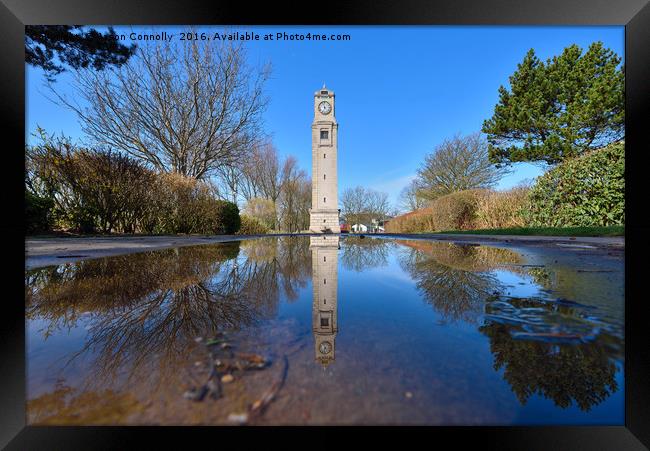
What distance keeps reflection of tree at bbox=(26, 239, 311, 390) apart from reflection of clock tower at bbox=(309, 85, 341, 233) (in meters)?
17.5

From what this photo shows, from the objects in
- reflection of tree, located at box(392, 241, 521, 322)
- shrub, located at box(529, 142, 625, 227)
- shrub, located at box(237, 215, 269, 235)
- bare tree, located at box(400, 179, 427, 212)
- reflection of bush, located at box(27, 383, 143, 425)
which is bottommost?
reflection of bush, located at box(27, 383, 143, 425)

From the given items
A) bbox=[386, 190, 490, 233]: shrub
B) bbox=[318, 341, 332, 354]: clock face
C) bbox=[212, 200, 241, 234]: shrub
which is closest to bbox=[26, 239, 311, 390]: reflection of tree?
bbox=[318, 341, 332, 354]: clock face

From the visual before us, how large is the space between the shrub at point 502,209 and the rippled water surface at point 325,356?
960cm

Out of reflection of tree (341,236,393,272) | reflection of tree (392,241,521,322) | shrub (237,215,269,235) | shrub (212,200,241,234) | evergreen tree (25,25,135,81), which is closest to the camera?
reflection of tree (392,241,521,322)

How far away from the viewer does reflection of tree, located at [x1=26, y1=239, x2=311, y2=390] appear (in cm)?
85

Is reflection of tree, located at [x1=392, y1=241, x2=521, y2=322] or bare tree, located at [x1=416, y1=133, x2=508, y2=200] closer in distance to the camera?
reflection of tree, located at [x1=392, y1=241, x2=521, y2=322]

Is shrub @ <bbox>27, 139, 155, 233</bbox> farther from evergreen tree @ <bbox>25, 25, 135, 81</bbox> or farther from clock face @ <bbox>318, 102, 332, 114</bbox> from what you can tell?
clock face @ <bbox>318, 102, 332, 114</bbox>

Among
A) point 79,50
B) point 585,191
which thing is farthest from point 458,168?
point 79,50

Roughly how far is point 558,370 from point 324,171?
795 inches

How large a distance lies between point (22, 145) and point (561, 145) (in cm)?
1374

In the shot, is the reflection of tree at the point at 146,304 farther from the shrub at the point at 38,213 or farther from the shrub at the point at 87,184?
the shrub at the point at 87,184

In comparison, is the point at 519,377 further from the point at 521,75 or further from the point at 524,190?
the point at 521,75

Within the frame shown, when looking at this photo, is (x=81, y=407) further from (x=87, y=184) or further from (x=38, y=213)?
(x=87, y=184)

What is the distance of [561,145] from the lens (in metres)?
9.25
